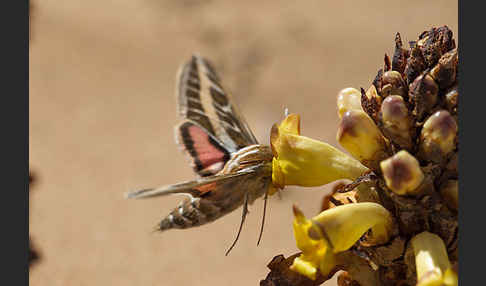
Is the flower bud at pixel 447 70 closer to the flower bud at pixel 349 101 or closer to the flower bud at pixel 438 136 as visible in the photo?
the flower bud at pixel 438 136

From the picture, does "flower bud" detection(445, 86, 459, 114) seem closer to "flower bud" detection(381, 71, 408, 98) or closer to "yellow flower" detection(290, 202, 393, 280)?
"flower bud" detection(381, 71, 408, 98)

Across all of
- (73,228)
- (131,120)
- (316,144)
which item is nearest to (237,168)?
(316,144)

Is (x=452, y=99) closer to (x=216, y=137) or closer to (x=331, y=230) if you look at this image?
(x=331, y=230)

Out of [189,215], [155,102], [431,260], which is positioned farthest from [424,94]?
[155,102]

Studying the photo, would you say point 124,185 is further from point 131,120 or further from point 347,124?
point 347,124

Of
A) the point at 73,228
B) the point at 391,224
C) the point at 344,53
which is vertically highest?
the point at 344,53

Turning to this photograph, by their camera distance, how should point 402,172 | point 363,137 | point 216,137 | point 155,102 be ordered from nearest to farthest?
point 402,172
point 363,137
point 216,137
point 155,102

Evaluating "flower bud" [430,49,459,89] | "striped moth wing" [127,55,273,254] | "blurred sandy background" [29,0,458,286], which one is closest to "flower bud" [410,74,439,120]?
"flower bud" [430,49,459,89]
